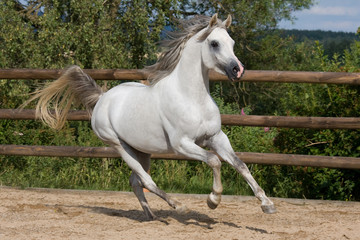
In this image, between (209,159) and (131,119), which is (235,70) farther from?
(131,119)

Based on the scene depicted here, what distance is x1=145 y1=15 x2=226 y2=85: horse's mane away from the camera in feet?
14.2

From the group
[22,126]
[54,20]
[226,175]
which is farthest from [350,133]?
[54,20]

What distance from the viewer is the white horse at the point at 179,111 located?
409 cm

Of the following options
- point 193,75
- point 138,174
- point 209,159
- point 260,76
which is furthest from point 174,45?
point 260,76

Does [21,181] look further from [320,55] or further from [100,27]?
[320,55]

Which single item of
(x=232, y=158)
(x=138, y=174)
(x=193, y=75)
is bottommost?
(x=138, y=174)

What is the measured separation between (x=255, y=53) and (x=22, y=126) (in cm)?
716

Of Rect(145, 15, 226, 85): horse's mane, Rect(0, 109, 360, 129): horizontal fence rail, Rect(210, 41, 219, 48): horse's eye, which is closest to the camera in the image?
Rect(210, 41, 219, 48): horse's eye

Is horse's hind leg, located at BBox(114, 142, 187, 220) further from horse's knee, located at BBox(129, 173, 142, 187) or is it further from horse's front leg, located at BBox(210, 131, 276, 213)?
horse's front leg, located at BBox(210, 131, 276, 213)

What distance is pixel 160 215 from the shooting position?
5152mm

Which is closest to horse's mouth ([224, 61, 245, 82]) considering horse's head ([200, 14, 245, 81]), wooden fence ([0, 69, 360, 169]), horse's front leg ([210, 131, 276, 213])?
horse's head ([200, 14, 245, 81])

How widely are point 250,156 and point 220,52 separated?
7.47ft

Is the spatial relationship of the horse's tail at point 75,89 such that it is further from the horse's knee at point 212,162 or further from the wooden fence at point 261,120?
the horse's knee at point 212,162

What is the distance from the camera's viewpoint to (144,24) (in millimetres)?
9125
